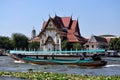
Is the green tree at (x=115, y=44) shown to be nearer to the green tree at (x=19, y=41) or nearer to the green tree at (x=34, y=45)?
the green tree at (x=34, y=45)

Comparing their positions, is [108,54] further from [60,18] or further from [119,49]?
[60,18]

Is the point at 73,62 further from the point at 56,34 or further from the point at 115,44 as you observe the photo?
the point at 115,44

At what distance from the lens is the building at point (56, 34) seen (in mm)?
124250

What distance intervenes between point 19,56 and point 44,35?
183 feet

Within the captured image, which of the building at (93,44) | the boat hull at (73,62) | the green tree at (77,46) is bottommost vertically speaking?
the boat hull at (73,62)

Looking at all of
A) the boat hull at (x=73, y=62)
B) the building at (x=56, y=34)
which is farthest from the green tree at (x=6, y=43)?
the boat hull at (x=73, y=62)

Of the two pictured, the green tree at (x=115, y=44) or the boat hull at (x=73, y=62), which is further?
the green tree at (x=115, y=44)

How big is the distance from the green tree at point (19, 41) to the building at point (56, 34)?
614 centimetres

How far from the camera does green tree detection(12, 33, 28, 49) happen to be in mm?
129000

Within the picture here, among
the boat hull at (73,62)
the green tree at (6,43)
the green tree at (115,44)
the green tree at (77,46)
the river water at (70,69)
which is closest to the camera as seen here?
the river water at (70,69)

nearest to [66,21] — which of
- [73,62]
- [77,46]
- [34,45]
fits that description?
[34,45]

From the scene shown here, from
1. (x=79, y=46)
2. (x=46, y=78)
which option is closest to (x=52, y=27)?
(x=79, y=46)

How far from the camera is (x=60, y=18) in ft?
433

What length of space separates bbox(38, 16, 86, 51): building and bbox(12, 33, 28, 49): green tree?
6.14 meters
